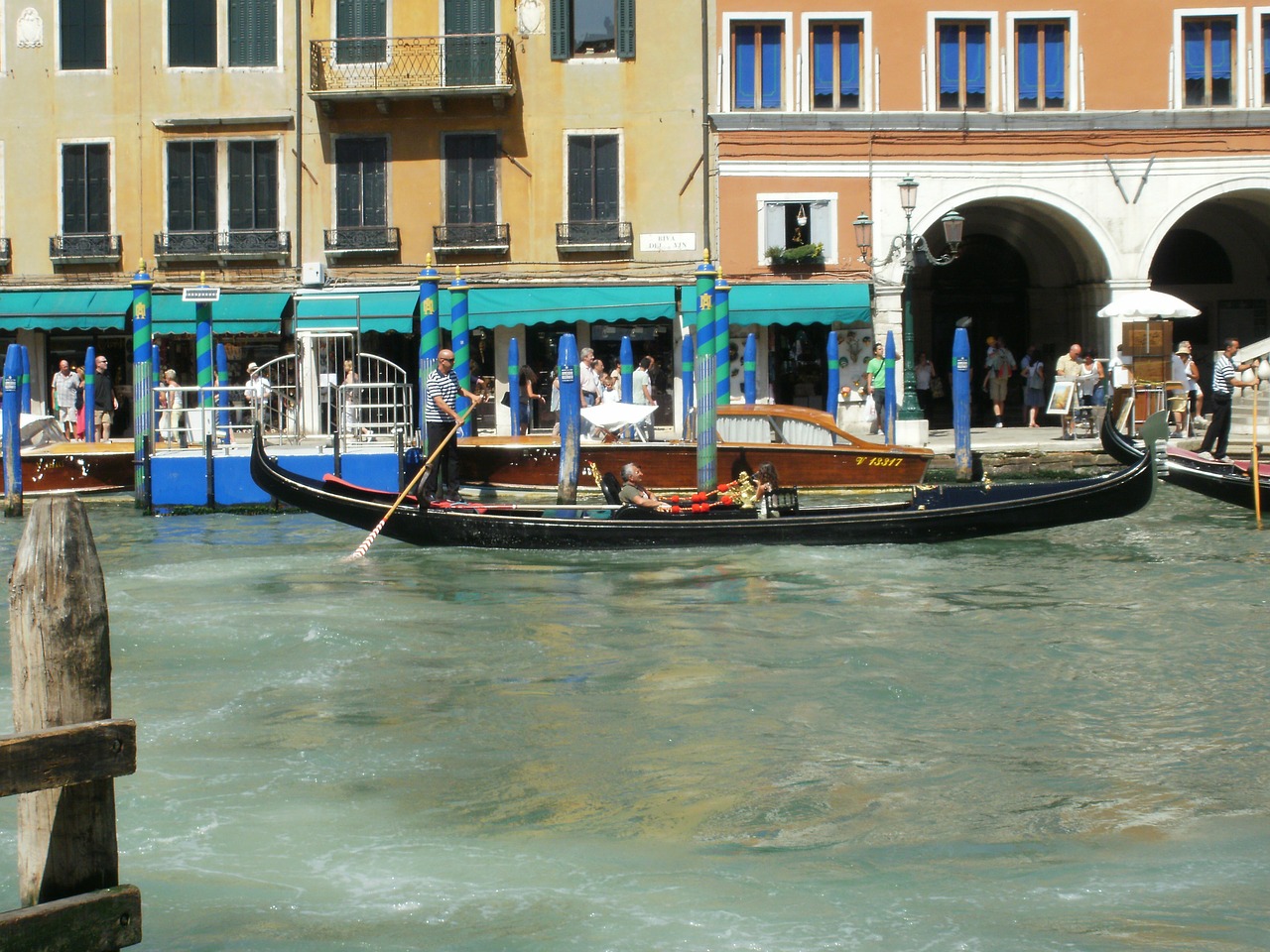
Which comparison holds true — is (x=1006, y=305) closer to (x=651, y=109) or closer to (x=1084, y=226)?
(x=1084, y=226)

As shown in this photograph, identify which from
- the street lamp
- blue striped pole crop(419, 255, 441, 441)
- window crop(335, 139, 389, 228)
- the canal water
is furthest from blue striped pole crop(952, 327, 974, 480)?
window crop(335, 139, 389, 228)

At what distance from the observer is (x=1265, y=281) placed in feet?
75.0

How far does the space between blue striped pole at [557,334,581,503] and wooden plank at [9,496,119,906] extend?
10.4 m

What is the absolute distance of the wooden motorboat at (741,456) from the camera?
1441 cm

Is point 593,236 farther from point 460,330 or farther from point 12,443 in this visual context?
point 12,443

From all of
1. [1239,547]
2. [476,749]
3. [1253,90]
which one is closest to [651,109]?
[1253,90]

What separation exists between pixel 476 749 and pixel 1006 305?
1852cm

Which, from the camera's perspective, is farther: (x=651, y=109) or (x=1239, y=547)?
(x=651, y=109)

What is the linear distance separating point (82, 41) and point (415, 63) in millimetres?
4450

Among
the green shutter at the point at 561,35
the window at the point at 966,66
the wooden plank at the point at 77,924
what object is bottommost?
the wooden plank at the point at 77,924

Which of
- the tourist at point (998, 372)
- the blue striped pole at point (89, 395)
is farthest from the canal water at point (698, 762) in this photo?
the tourist at point (998, 372)

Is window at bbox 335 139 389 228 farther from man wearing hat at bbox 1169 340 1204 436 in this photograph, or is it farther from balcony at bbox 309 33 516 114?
Result: man wearing hat at bbox 1169 340 1204 436

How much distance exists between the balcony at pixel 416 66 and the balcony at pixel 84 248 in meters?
3.29

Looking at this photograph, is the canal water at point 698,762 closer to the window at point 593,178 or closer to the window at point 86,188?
the window at point 593,178
